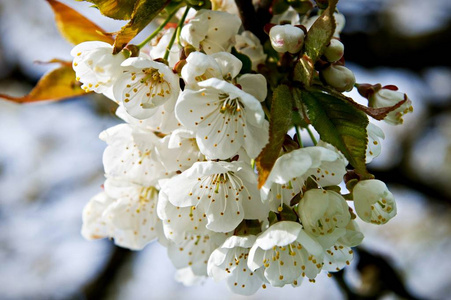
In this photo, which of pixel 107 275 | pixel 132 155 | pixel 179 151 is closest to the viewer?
pixel 179 151

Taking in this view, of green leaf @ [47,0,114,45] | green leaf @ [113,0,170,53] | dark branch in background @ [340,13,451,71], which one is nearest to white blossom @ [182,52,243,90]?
green leaf @ [113,0,170,53]

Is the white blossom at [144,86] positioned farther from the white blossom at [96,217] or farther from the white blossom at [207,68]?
the white blossom at [96,217]

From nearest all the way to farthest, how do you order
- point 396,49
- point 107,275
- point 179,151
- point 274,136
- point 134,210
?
1. point 274,136
2. point 179,151
3. point 134,210
4. point 396,49
5. point 107,275

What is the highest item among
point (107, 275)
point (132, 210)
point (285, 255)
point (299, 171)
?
point (299, 171)

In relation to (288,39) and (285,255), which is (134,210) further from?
(288,39)

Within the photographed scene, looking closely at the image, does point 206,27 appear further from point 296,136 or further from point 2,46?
point 2,46

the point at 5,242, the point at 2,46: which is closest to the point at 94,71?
the point at 2,46

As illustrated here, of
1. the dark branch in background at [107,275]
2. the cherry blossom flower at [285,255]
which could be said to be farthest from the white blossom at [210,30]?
the dark branch in background at [107,275]

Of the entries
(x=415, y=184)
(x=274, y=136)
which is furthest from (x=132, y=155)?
(x=415, y=184)
